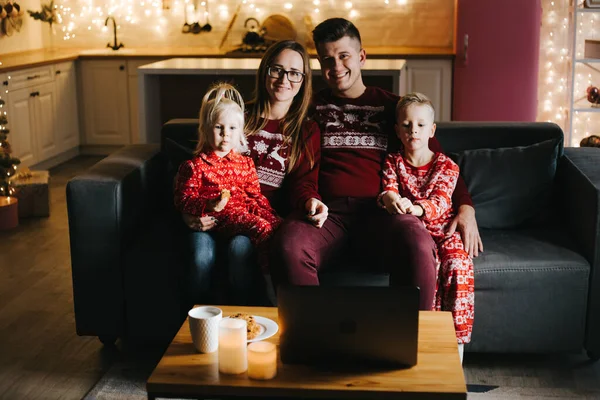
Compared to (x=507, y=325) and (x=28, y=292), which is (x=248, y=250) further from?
(x=28, y=292)

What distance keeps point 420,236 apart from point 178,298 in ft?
2.73

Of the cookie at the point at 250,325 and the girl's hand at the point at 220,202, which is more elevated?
the girl's hand at the point at 220,202

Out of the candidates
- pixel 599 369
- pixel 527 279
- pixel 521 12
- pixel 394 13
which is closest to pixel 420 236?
pixel 527 279

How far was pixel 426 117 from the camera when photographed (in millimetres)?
2771

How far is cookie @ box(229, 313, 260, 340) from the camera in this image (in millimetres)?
1989

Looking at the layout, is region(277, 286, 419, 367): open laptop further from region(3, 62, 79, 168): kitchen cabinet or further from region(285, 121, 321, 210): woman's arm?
region(3, 62, 79, 168): kitchen cabinet

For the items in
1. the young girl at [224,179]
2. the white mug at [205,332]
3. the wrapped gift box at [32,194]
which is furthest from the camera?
the wrapped gift box at [32,194]

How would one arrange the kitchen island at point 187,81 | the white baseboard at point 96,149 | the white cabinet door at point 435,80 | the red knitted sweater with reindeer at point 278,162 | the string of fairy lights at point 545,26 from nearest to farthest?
1. the red knitted sweater with reindeer at point 278,162
2. the kitchen island at point 187,81
3. the string of fairy lights at point 545,26
4. the white cabinet door at point 435,80
5. the white baseboard at point 96,149

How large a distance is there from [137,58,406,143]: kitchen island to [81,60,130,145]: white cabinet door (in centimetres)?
148

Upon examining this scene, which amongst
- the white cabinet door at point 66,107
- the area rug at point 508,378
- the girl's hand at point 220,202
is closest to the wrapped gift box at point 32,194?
the white cabinet door at point 66,107

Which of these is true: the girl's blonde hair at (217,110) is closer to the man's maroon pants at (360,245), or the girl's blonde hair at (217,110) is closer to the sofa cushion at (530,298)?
the man's maroon pants at (360,245)

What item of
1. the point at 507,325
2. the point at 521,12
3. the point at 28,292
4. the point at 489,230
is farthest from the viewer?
the point at 521,12

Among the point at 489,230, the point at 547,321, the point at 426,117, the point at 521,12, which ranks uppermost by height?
the point at 521,12

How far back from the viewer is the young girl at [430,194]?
2590 mm
